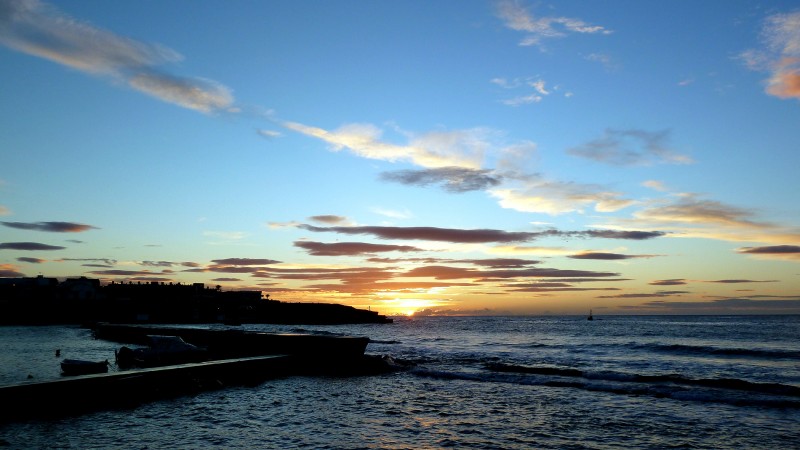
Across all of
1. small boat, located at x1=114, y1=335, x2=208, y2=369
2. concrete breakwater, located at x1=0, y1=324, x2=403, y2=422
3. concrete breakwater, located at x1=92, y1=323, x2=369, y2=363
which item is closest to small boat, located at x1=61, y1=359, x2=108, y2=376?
concrete breakwater, located at x1=0, y1=324, x2=403, y2=422

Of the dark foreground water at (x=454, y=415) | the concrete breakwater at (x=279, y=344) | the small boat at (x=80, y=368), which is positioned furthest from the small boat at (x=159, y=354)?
the small boat at (x=80, y=368)

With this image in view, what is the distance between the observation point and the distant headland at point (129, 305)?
12412 centimetres

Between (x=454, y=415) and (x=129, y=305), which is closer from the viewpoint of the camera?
(x=454, y=415)

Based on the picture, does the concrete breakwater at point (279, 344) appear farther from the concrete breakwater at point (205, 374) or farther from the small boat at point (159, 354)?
the small boat at point (159, 354)

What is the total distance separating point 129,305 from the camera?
460 feet

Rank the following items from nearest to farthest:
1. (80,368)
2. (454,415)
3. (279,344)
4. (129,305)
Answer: (454,415) < (80,368) < (279,344) < (129,305)

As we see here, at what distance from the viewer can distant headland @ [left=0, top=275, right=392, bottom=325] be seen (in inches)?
4887

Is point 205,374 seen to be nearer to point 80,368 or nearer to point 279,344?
point 80,368

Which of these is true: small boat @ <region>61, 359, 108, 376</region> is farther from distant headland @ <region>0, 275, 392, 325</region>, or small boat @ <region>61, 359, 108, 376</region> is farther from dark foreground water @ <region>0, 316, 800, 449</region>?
distant headland @ <region>0, 275, 392, 325</region>

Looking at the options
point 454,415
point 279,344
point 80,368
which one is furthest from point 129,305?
point 454,415

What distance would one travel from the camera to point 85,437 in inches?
574

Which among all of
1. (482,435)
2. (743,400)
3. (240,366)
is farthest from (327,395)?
(743,400)

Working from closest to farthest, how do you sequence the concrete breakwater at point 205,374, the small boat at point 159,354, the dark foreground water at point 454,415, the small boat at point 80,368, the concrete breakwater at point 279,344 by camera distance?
the dark foreground water at point 454,415, the concrete breakwater at point 205,374, the small boat at point 80,368, the small boat at point 159,354, the concrete breakwater at point 279,344

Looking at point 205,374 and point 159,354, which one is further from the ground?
point 205,374
